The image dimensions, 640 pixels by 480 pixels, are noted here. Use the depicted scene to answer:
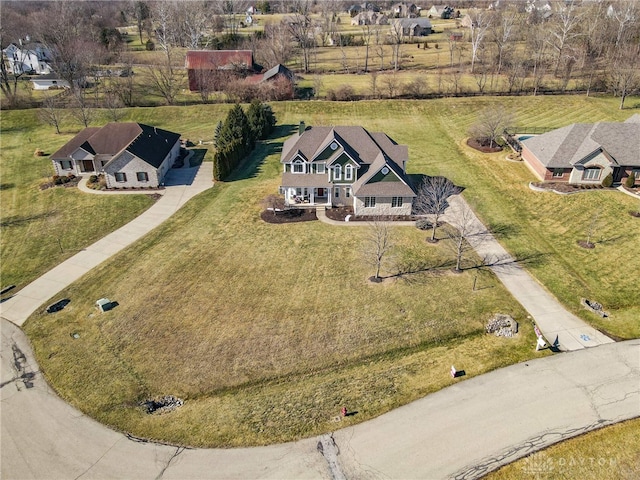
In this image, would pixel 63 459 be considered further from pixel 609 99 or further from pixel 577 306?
pixel 609 99

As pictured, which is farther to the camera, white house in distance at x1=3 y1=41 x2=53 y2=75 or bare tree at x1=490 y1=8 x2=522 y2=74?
white house in distance at x1=3 y1=41 x2=53 y2=75

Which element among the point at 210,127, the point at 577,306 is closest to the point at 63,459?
the point at 577,306

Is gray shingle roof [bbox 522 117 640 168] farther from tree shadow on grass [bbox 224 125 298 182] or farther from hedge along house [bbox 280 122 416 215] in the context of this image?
tree shadow on grass [bbox 224 125 298 182]

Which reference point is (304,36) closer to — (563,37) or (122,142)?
(563,37)

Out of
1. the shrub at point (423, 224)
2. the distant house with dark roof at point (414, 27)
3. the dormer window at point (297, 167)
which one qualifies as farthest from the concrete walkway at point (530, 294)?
the distant house with dark roof at point (414, 27)

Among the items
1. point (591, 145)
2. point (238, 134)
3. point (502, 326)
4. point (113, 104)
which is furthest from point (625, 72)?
point (113, 104)

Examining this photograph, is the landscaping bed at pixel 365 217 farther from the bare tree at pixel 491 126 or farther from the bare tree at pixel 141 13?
the bare tree at pixel 141 13

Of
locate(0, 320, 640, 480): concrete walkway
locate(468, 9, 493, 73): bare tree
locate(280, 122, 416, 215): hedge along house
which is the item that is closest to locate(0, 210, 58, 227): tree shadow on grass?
locate(280, 122, 416, 215): hedge along house
